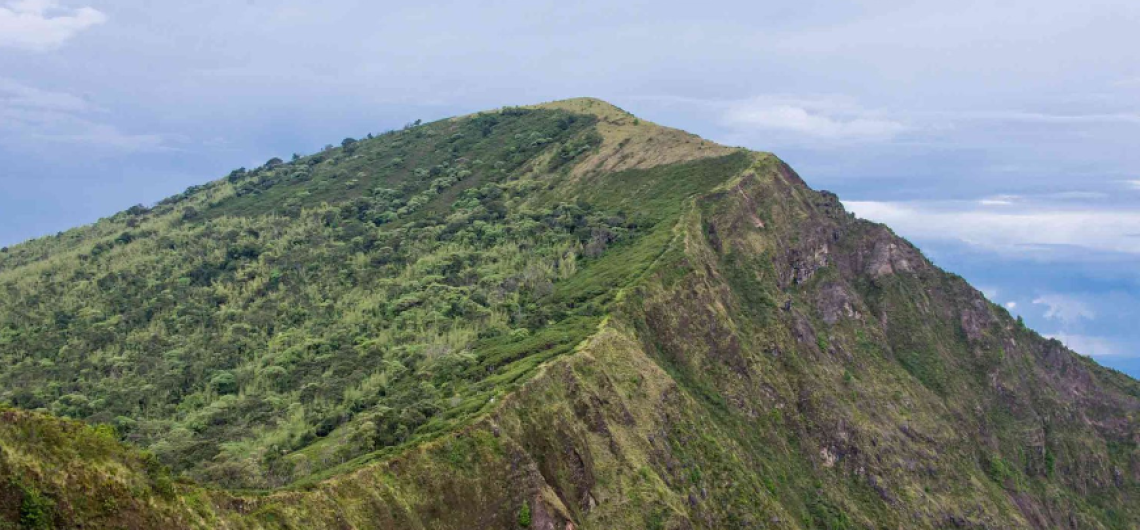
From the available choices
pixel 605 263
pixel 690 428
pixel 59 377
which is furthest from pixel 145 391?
pixel 690 428

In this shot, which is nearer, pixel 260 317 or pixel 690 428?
pixel 690 428

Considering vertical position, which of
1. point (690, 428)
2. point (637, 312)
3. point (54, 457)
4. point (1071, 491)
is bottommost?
point (1071, 491)

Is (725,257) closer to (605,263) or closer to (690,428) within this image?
(605,263)

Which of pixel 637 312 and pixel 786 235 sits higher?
pixel 786 235

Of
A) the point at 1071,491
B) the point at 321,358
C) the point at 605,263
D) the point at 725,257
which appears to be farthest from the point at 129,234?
the point at 1071,491

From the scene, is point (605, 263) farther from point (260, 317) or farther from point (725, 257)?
point (260, 317)

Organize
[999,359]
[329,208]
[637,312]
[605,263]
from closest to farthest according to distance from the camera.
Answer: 1. [637,312]
2. [605,263]
3. [999,359]
4. [329,208]

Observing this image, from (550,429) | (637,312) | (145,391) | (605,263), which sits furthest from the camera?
(605,263)
